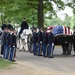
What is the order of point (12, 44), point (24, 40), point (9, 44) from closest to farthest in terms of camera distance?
point (12, 44) → point (9, 44) → point (24, 40)

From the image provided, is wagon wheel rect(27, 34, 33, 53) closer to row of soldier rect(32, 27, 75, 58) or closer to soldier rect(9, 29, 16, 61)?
row of soldier rect(32, 27, 75, 58)

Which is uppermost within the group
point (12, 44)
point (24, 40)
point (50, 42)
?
point (24, 40)

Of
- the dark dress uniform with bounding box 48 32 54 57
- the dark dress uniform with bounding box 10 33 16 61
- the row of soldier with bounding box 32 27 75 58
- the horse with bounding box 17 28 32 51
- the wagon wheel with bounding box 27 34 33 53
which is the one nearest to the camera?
the dark dress uniform with bounding box 10 33 16 61

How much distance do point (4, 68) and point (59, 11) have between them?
21378mm

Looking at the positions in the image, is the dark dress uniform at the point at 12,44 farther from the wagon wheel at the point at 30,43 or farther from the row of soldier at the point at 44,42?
the wagon wheel at the point at 30,43

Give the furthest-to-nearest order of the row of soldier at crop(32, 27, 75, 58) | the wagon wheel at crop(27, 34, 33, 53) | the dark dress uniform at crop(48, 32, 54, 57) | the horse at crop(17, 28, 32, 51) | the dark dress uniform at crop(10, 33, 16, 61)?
the horse at crop(17, 28, 32, 51)
the wagon wheel at crop(27, 34, 33, 53)
the row of soldier at crop(32, 27, 75, 58)
the dark dress uniform at crop(48, 32, 54, 57)
the dark dress uniform at crop(10, 33, 16, 61)

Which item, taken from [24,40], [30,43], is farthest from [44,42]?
[24,40]

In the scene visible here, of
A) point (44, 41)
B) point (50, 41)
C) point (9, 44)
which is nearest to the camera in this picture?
point (9, 44)

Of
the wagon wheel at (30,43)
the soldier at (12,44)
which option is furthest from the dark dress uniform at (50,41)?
the wagon wheel at (30,43)

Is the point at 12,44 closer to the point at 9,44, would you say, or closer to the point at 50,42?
the point at 9,44

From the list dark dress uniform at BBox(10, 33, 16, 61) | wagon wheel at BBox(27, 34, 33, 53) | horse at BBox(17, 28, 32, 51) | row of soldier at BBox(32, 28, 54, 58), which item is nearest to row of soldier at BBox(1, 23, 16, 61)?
dark dress uniform at BBox(10, 33, 16, 61)

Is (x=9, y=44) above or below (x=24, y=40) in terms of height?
below

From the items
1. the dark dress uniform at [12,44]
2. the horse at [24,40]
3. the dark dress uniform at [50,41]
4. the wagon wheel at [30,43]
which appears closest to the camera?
the dark dress uniform at [12,44]

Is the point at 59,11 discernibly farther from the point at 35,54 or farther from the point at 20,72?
the point at 20,72
